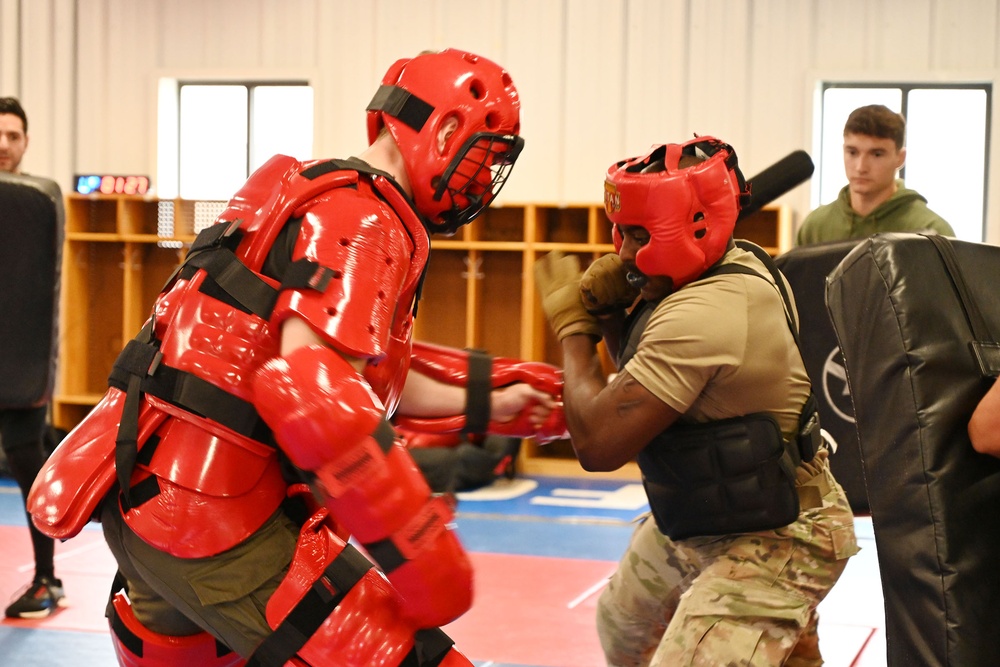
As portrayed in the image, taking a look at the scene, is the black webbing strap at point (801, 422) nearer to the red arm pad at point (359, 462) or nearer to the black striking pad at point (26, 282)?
the red arm pad at point (359, 462)

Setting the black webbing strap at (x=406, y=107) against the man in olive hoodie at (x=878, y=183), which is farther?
the man in olive hoodie at (x=878, y=183)

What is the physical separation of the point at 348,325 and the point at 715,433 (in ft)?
3.59

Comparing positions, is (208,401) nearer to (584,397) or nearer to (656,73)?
(584,397)

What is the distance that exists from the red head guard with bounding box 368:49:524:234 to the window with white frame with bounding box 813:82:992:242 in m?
6.84

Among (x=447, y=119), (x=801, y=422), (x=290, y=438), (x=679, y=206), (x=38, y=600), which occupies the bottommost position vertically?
(x=38, y=600)

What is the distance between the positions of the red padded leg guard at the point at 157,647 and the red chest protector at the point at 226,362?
0.77 ft

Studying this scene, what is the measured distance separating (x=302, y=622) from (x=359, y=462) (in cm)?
37

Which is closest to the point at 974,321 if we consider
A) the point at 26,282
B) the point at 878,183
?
the point at 878,183

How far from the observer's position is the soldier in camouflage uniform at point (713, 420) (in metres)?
2.55

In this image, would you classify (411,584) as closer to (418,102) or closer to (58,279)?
(418,102)

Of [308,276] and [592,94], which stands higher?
[592,94]

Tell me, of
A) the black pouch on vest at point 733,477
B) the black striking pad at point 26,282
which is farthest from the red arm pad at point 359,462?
the black striking pad at point 26,282

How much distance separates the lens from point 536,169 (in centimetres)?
904

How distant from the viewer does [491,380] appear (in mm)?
2795
